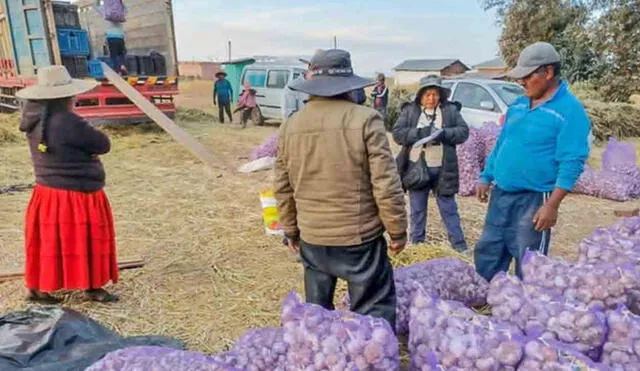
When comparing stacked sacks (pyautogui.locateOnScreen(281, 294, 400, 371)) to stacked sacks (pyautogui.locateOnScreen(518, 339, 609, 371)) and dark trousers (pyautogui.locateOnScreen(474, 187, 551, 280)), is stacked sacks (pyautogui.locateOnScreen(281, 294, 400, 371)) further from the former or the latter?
dark trousers (pyautogui.locateOnScreen(474, 187, 551, 280))

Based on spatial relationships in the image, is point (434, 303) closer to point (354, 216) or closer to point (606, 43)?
point (354, 216)

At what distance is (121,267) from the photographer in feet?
13.1

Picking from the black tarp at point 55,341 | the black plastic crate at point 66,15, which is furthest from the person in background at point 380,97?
the black tarp at point 55,341

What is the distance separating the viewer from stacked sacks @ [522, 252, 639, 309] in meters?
2.01

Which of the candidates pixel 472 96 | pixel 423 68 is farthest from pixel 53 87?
pixel 423 68

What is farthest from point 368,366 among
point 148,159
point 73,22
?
point 73,22

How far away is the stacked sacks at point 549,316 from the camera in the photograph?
180 cm

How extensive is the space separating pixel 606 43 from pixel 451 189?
519 inches

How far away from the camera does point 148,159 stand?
875 centimetres

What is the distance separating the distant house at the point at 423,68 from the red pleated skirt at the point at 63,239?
1581 inches

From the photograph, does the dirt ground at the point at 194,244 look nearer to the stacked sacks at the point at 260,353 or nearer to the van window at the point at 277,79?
Result: the stacked sacks at the point at 260,353

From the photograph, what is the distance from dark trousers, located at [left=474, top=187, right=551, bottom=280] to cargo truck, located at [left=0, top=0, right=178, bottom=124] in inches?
326

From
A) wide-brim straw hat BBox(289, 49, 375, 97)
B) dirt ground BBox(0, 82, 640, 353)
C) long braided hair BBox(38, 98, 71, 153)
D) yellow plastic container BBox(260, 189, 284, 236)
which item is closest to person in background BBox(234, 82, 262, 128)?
dirt ground BBox(0, 82, 640, 353)

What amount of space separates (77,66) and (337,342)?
10.3m
